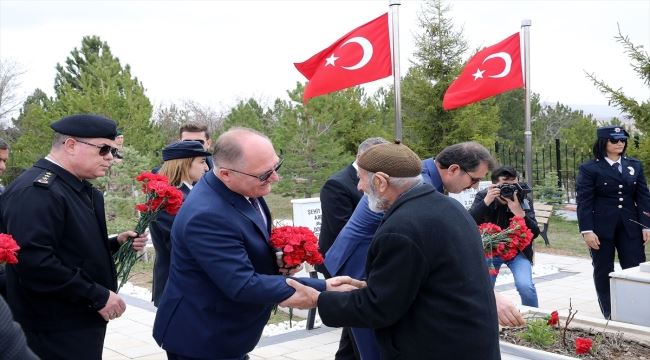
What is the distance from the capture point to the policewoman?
7.01m

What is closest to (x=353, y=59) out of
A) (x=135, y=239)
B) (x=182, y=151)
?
(x=182, y=151)

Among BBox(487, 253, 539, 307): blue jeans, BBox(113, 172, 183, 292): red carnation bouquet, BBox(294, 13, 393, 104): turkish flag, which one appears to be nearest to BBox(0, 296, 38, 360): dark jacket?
BBox(113, 172, 183, 292): red carnation bouquet

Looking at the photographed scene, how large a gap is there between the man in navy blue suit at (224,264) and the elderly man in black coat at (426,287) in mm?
429

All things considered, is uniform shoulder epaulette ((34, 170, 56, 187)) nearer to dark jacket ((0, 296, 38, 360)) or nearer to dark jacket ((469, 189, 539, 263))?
dark jacket ((0, 296, 38, 360))

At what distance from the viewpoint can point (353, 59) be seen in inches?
344

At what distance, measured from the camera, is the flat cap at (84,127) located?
3346mm

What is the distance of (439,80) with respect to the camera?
19.5 metres

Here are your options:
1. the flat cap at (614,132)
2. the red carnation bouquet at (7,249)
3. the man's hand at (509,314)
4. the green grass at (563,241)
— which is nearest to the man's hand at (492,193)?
the flat cap at (614,132)

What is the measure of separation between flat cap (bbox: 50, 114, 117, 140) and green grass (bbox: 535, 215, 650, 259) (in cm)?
1045

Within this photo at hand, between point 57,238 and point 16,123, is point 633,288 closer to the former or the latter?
point 57,238

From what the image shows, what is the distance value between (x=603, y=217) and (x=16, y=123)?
33129 millimetres

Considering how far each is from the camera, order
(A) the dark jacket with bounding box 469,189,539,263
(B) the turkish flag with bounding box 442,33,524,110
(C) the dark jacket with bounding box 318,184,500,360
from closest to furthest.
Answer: (C) the dark jacket with bounding box 318,184,500,360 < (A) the dark jacket with bounding box 469,189,539,263 < (B) the turkish flag with bounding box 442,33,524,110

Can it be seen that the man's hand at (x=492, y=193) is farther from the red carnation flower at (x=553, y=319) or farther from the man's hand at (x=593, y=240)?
the man's hand at (x=593, y=240)

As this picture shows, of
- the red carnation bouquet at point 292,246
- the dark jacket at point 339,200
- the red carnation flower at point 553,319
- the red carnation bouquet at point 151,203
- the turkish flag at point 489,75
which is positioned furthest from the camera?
the turkish flag at point 489,75
